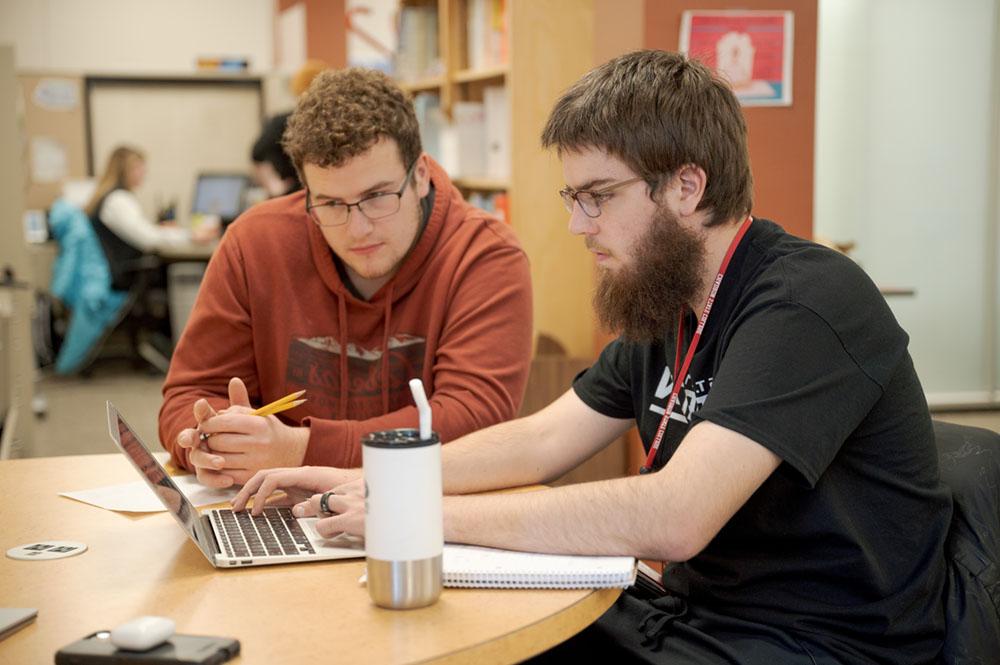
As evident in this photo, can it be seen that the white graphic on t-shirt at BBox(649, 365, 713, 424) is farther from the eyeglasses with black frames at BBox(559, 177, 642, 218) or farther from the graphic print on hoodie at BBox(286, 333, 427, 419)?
the graphic print on hoodie at BBox(286, 333, 427, 419)

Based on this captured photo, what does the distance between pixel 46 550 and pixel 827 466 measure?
1010 millimetres

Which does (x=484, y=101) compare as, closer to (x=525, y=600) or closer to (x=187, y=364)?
(x=187, y=364)

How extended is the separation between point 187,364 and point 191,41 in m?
8.86

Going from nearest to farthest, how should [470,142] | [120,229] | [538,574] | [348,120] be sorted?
[538,574] → [348,120] → [470,142] → [120,229]

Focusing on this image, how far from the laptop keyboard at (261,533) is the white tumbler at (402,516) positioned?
23cm

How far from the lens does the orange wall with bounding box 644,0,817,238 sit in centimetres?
313

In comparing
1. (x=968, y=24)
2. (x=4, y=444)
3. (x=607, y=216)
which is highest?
(x=968, y=24)

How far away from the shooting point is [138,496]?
169 centimetres

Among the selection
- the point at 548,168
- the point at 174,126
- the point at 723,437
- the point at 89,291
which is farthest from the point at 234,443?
the point at 174,126

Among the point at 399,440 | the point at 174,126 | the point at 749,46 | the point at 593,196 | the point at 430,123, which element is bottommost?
the point at 399,440

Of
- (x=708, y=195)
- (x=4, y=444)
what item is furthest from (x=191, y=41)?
(x=708, y=195)

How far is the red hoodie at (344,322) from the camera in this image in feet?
6.61

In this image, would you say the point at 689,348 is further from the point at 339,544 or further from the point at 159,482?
the point at 159,482

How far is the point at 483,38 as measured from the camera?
159 inches
